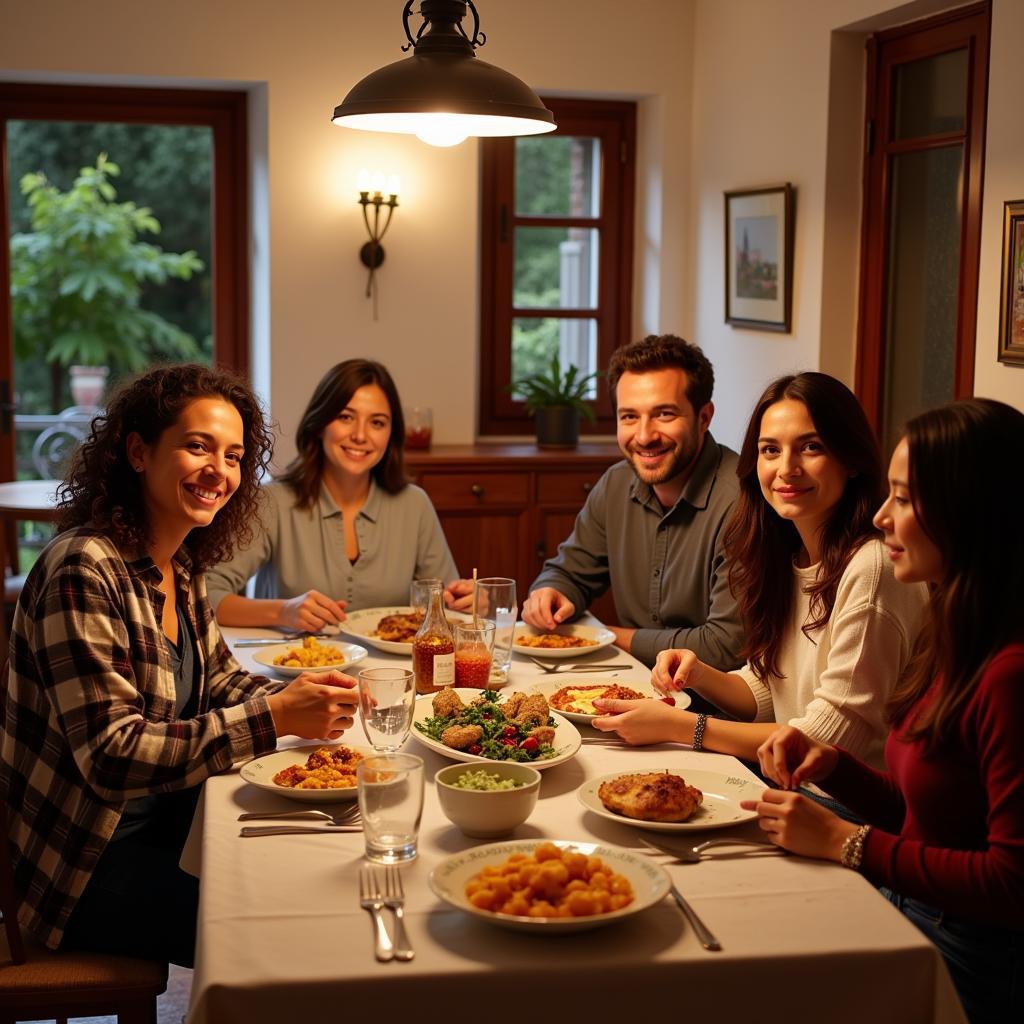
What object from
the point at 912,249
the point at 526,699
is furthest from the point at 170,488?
the point at 912,249

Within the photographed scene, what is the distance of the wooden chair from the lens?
1.87m

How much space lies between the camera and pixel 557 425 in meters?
5.06

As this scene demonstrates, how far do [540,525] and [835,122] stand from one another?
1746mm

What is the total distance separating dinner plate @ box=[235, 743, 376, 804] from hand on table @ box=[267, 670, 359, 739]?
0.03 metres

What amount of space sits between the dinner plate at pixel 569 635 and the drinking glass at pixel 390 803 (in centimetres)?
103

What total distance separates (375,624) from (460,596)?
0.25 m

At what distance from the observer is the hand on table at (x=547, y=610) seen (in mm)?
2820

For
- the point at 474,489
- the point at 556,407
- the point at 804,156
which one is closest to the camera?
the point at 804,156

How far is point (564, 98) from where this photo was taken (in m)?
5.26

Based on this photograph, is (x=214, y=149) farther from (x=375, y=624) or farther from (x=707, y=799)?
(x=707, y=799)

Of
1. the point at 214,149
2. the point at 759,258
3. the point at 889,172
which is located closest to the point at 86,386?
the point at 214,149

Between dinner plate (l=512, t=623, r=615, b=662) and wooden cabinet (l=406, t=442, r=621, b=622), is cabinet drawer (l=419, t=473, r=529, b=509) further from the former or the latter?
dinner plate (l=512, t=623, r=615, b=662)

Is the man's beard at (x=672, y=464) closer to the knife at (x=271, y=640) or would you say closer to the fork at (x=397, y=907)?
the knife at (x=271, y=640)

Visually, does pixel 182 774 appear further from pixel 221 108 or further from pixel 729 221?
pixel 221 108
